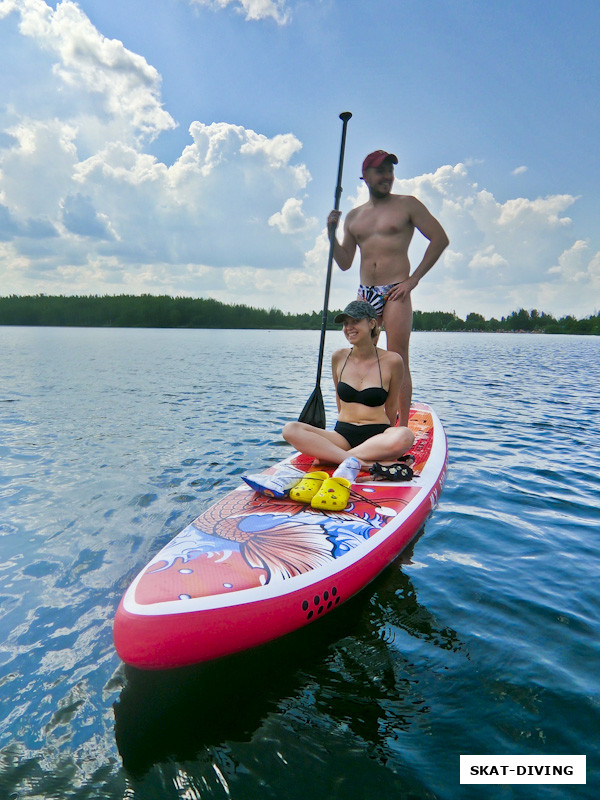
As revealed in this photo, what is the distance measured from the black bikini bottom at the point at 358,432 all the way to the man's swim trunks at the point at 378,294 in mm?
1518

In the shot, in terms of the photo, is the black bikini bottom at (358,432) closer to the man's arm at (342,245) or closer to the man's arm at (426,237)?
the man's arm at (426,237)

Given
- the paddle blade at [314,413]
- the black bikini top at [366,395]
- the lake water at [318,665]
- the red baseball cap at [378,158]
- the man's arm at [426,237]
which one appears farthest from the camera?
the paddle blade at [314,413]

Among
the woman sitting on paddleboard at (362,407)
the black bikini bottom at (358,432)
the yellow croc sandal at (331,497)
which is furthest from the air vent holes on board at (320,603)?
the black bikini bottom at (358,432)

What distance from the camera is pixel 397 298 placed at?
5797 millimetres

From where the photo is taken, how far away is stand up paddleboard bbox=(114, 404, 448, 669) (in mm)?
2525

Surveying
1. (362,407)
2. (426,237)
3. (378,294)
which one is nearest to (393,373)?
(362,407)

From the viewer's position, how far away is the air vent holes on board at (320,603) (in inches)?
117

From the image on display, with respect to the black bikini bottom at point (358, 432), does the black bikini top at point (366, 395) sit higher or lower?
higher

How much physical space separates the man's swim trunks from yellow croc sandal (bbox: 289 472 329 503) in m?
2.56

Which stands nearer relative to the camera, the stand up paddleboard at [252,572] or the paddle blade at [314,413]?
the stand up paddleboard at [252,572]

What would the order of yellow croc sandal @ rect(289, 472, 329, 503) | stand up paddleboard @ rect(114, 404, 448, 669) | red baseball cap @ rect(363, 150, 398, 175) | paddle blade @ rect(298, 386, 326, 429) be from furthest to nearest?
paddle blade @ rect(298, 386, 326, 429), red baseball cap @ rect(363, 150, 398, 175), yellow croc sandal @ rect(289, 472, 329, 503), stand up paddleboard @ rect(114, 404, 448, 669)

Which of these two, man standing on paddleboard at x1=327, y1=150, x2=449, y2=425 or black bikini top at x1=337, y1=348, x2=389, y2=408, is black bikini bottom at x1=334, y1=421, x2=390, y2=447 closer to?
black bikini top at x1=337, y1=348, x2=389, y2=408

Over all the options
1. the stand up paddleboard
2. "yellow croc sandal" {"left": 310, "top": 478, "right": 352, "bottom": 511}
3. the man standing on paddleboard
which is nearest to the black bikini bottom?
the stand up paddleboard

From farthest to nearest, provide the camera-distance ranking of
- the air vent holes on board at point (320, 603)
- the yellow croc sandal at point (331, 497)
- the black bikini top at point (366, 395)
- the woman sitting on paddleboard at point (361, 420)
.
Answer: the black bikini top at point (366, 395) < the woman sitting on paddleboard at point (361, 420) < the yellow croc sandal at point (331, 497) < the air vent holes on board at point (320, 603)
